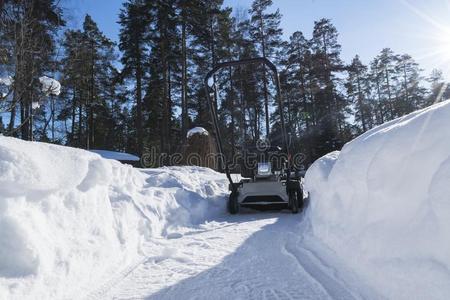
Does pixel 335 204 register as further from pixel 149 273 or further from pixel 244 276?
pixel 149 273

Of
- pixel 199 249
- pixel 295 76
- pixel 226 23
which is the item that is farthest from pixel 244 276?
pixel 295 76

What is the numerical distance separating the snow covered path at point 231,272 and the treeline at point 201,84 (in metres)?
8.40

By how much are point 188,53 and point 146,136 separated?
12450 mm

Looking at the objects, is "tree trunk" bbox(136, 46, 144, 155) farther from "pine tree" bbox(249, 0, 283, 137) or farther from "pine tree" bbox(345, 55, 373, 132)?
"pine tree" bbox(345, 55, 373, 132)

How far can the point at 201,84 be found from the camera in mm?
26172

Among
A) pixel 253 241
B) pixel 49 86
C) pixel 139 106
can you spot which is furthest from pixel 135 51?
pixel 253 241

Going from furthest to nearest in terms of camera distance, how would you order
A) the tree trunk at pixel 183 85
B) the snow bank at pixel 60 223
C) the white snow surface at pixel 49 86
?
the tree trunk at pixel 183 85 < the white snow surface at pixel 49 86 < the snow bank at pixel 60 223

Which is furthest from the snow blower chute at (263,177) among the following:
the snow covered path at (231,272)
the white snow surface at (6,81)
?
the white snow surface at (6,81)

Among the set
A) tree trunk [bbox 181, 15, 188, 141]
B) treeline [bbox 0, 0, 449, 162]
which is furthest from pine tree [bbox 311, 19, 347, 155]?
tree trunk [bbox 181, 15, 188, 141]

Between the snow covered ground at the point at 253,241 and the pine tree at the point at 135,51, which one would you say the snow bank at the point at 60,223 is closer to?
the snow covered ground at the point at 253,241

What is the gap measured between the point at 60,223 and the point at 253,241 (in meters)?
2.42

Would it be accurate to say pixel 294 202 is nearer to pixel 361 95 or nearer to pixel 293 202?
pixel 293 202

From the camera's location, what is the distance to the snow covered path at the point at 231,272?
8.61ft

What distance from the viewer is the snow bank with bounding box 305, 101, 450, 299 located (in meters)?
1.95
